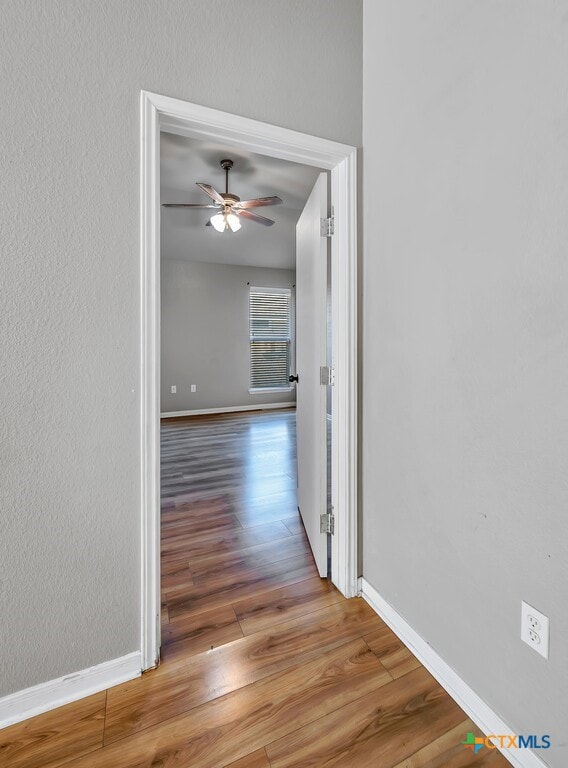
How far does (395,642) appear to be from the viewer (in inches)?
54.7

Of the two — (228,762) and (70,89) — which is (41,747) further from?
(70,89)

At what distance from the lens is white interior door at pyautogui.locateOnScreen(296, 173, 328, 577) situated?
1.75 m

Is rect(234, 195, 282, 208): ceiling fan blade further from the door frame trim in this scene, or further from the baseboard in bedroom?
the baseboard in bedroom

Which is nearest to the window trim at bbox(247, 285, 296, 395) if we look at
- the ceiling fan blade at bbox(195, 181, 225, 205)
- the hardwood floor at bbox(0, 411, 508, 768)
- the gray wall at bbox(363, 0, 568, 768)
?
the ceiling fan blade at bbox(195, 181, 225, 205)

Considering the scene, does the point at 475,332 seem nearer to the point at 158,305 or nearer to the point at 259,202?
the point at 158,305

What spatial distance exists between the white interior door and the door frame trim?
8 cm

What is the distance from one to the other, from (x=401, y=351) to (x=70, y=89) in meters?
1.44

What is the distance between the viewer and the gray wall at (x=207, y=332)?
5.86 m

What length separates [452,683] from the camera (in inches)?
45.9

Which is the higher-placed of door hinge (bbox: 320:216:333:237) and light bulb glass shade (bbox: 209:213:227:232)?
light bulb glass shade (bbox: 209:213:227:232)

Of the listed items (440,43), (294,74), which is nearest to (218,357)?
(294,74)

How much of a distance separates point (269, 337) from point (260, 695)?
5881 mm

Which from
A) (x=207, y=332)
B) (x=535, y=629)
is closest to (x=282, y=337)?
(x=207, y=332)

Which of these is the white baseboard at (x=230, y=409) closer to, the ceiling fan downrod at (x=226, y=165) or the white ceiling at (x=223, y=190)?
the white ceiling at (x=223, y=190)
